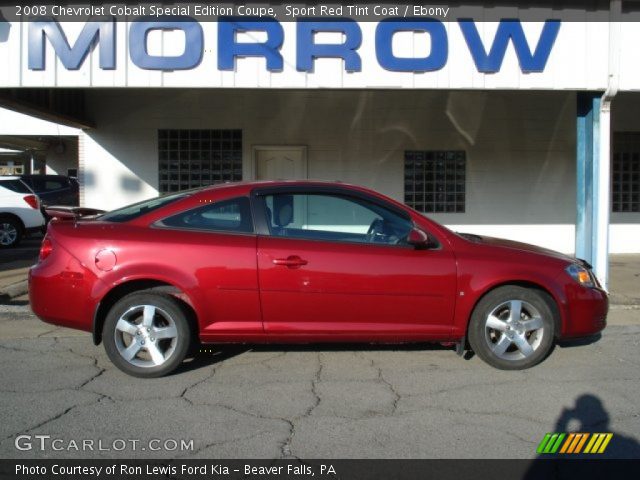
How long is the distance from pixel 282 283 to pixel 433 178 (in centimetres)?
806

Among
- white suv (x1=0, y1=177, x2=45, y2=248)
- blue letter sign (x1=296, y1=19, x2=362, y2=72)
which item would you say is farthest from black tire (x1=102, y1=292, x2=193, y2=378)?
white suv (x1=0, y1=177, x2=45, y2=248)

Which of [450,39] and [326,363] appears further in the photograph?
[450,39]

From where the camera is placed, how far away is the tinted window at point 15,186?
15.3 meters

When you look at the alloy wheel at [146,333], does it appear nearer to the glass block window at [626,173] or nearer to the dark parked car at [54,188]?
the glass block window at [626,173]

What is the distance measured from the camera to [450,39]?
8250 mm

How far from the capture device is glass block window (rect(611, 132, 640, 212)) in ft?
42.5

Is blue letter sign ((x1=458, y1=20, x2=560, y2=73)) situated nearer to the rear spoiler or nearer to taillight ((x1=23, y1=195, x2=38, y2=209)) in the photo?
the rear spoiler

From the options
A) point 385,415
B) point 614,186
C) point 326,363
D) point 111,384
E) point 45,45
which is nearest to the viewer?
point 385,415

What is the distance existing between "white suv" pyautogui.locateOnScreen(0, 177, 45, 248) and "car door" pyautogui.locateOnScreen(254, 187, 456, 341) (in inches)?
434

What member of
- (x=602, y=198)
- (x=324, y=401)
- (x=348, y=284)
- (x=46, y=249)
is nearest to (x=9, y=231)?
(x=46, y=249)

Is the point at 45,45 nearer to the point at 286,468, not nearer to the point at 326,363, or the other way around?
the point at 326,363

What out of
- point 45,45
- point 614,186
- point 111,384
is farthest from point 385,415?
point 614,186

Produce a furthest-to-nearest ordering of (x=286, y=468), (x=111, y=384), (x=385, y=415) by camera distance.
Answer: (x=111, y=384) → (x=385, y=415) → (x=286, y=468)

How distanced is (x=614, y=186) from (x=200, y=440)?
37.4 ft
